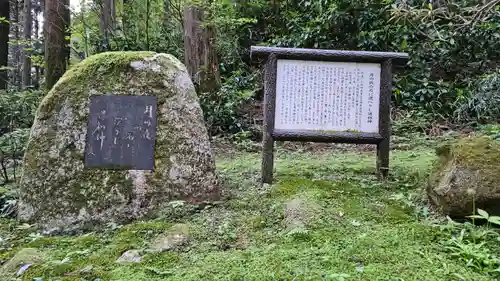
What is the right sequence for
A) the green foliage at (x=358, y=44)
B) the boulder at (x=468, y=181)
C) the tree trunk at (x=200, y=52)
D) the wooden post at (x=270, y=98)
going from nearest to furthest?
1. the boulder at (x=468, y=181)
2. the wooden post at (x=270, y=98)
3. the green foliage at (x=358, y=44)
4. the tree trunk at (x=200, y=52)

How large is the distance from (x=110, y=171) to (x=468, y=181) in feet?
10.2

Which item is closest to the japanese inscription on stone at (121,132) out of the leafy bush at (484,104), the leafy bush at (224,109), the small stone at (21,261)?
the small stone at (21,261)

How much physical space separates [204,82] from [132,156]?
16.5ft

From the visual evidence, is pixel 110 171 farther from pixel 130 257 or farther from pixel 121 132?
pixel 130 257

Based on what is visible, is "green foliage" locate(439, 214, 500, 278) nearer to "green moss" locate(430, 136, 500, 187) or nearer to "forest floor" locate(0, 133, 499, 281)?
"forest floor" locate(0, 133, 499, 281)

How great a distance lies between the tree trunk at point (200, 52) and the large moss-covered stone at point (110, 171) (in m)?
4.50

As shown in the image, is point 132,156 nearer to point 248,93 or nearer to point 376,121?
point 376,121

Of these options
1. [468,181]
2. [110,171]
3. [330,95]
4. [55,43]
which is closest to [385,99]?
[330,95]

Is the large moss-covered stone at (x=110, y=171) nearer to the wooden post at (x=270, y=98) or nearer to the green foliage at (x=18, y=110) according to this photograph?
the wooden post at (x=270, y=98)

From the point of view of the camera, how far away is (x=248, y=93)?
9039 mm

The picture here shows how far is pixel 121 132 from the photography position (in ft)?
12.8

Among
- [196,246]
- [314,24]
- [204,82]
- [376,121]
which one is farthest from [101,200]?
[314,24]

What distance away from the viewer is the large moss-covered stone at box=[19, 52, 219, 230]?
369cm

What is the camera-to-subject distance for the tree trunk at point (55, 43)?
8.19m
